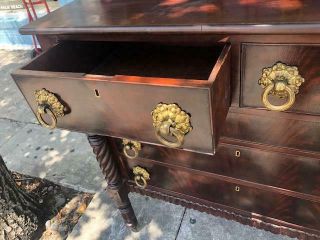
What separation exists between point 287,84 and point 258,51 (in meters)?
0.12

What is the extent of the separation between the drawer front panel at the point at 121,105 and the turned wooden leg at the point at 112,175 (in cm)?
25

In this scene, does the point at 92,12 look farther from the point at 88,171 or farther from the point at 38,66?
the point at 88,171

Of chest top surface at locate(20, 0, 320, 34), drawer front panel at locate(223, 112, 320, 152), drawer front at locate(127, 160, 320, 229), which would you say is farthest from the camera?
drawer front at locate(127, 160, 320, 229)

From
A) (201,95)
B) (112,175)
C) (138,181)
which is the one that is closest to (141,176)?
(138,181)

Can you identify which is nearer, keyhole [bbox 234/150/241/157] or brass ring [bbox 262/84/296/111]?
brass ring [bbox 262/84/296/111]

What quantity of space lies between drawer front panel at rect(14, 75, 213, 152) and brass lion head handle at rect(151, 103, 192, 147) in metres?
0.01

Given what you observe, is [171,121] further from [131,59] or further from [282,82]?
[131,59]

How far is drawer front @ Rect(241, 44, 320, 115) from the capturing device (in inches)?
30.6

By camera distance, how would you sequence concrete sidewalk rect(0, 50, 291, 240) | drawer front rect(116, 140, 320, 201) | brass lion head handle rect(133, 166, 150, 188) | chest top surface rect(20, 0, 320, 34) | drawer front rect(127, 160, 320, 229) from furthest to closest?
1. concrete sidewalk rect(0, 50, 291, 240)
2. brass lion head handle rect(133, 166, 150, 188)
3. drawer front rect(127, 160, 320, 229)
4. drawer front rect(116, 140, 320, 201)
5. chest top surface rect(20, 0, 320, 34)

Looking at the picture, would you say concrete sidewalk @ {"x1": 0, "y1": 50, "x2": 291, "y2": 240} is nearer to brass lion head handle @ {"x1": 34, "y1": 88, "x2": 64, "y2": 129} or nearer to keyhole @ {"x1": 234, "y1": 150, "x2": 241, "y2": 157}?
keyhole @ {"x1": 234, "y1": 150, "x2": 241, "y2": 157}

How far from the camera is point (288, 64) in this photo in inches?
31.5

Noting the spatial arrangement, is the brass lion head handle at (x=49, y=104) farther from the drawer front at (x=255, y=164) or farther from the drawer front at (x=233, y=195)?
the drawer front at (x=233, y=195)

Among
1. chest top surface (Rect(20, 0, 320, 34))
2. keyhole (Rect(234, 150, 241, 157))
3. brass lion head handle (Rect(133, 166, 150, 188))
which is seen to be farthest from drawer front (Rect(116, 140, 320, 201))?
chest top surface (Rect(20, 0, 320, 34))

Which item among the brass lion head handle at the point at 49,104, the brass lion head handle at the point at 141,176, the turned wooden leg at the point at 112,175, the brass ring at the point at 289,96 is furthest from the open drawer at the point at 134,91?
the brass lion head handle at the point at 141,176
